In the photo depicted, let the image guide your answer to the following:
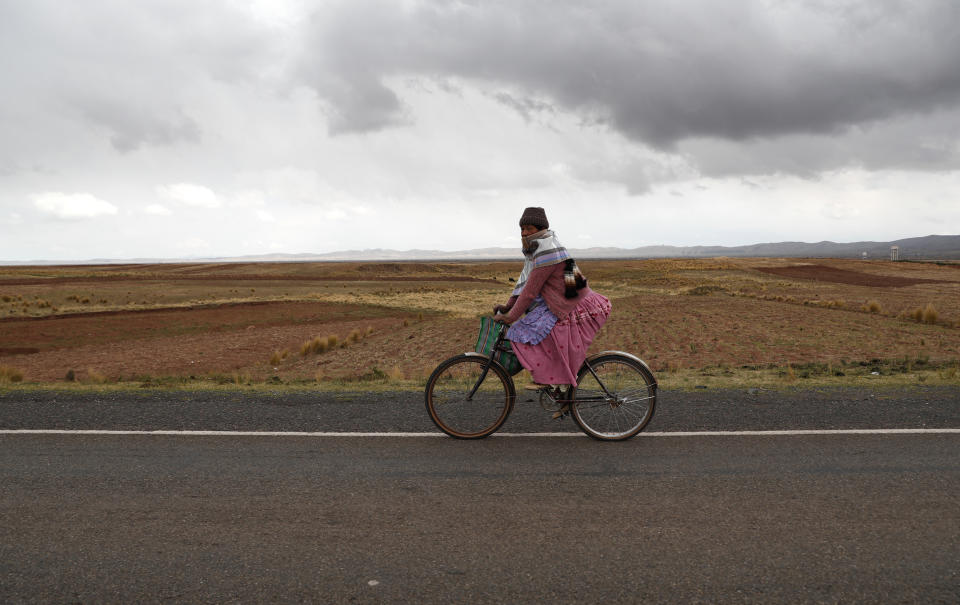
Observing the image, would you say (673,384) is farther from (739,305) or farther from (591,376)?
(739,305)

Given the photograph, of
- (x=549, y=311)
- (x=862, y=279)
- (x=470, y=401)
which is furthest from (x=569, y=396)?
(x=862, y=279)

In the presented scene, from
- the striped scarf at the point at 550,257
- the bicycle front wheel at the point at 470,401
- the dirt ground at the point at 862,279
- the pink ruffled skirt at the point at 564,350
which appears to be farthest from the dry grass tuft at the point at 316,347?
the dirt ground at the point at 862,279

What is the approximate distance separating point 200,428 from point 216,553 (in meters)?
3.55

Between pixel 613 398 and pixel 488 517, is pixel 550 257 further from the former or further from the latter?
pixel 488 517

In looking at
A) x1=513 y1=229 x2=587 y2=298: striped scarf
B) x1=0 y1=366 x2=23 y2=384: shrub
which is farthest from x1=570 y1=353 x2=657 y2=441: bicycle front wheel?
x1=0 y1=366 x2=23 y2=384: shrub

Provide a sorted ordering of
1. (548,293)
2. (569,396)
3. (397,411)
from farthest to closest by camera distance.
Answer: (397,411) → (569,396) → (548,293)

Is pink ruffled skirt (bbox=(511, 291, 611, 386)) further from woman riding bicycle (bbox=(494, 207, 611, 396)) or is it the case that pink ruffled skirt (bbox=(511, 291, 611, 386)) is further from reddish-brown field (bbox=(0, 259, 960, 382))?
reddish-brown field (bbox=(0, 259, 960, 382))

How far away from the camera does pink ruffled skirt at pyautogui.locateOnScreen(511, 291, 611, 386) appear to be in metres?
6.61

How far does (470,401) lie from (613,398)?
1.51 m

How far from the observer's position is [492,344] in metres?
6.81

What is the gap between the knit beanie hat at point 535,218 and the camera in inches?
256

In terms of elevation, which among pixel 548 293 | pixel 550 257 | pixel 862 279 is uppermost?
pixel 550 257

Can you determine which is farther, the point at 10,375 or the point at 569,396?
the point at 10,375

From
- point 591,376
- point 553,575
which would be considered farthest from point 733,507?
point 591,376
